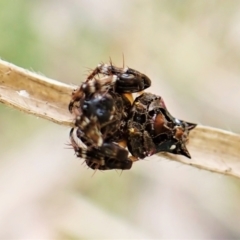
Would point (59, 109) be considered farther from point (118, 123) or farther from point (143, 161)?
point (143, 161)

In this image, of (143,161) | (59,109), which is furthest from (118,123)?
(143,161)

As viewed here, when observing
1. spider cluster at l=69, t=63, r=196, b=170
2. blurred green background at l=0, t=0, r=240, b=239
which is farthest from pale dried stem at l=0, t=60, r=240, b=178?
blurred green background at l=0, t=0, r=240, b=239

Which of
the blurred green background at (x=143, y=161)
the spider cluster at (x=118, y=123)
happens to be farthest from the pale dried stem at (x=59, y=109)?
the blurred green background at (x=143, y=161)

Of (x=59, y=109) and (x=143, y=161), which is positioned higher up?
(x=59, y=109)

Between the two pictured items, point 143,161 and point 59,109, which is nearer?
point 59,109

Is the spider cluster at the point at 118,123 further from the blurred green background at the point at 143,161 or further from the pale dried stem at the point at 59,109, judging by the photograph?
the blurred green background at the point at 143,161

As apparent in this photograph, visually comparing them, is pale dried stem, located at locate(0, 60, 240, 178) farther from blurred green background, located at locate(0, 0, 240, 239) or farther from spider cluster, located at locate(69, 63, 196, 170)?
blurred green background, located at locate(0, 0, 240, 239)
